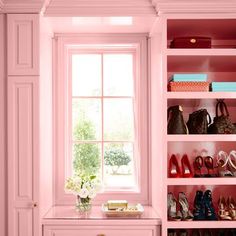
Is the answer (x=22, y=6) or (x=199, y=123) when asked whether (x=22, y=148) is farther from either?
(x=199, y=123)

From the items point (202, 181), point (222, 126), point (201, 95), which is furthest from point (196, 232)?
point (201, 95)

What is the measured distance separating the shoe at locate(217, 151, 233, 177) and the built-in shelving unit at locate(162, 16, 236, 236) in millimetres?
104

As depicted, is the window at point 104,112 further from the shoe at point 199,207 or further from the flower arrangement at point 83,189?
the shoe at point 199,207

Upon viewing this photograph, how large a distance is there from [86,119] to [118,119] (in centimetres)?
28

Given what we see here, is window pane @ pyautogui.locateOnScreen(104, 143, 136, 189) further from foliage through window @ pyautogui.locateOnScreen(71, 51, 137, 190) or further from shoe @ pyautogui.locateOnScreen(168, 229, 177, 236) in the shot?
shoe @ pyautogui.locateOnScreen(168, 229, 177, 236)

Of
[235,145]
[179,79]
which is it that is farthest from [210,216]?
[179,79]

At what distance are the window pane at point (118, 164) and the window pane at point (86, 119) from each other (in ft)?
0.55

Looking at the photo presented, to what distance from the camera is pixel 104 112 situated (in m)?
4.09

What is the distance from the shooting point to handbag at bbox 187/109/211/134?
3461 millimetres

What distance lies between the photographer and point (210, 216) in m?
3.42

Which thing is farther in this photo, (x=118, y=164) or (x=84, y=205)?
(x=118, y=164)

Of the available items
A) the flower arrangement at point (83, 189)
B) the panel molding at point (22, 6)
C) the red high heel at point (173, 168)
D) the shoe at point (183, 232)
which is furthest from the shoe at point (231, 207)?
the panel molding at point (22, 6)

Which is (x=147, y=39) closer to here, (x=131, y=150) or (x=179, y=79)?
(x=179, y=79)

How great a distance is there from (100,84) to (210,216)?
1475mm
